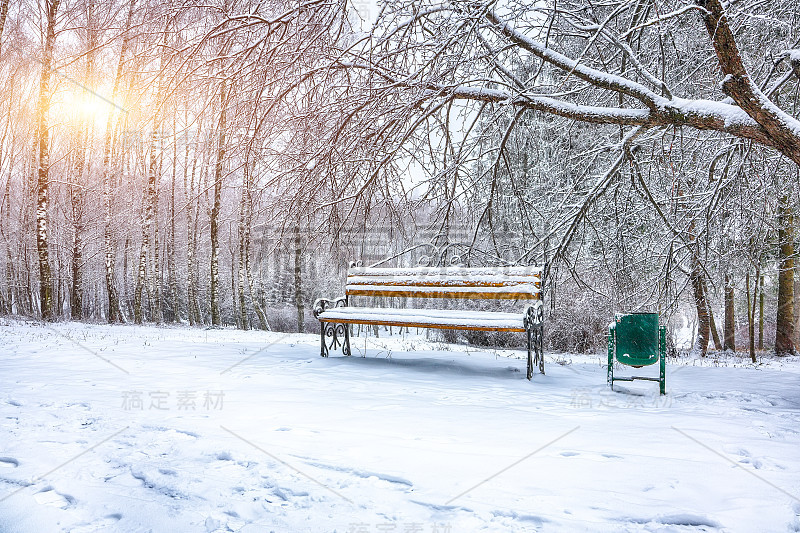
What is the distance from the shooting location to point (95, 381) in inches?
165

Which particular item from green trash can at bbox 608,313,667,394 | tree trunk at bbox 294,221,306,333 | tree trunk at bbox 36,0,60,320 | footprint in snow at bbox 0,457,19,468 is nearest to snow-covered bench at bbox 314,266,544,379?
green trash can at bbox 608,313,667,394

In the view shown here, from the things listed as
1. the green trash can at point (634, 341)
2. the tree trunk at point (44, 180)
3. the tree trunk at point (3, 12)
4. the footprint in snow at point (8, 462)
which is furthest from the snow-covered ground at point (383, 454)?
the tree trunk at point (3, 12)

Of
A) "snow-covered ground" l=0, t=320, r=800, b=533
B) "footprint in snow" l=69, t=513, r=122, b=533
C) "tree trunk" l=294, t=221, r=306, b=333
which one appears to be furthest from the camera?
"tree trunk" l=294, t=221, r=306, b=333

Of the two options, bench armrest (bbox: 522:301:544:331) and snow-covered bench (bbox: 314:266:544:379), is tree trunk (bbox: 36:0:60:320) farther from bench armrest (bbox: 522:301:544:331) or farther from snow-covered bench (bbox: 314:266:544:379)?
bench armrest (bbox: 522:301:544:331)

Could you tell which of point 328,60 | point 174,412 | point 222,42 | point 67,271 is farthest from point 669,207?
point 67,271

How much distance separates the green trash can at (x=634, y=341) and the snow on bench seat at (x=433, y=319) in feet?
2.94

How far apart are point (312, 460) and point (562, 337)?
1103cm

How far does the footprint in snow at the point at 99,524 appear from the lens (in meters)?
1.73

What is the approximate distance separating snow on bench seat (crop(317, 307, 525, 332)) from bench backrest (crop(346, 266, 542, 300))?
0.77 ft

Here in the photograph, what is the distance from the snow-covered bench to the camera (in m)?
4.98

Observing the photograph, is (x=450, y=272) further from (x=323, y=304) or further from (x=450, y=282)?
(x=323, y=304)

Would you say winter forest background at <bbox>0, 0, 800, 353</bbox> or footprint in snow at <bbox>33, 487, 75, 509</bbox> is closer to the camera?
footprint in snow at <bbox>33, 487, 75, 509</bbox>

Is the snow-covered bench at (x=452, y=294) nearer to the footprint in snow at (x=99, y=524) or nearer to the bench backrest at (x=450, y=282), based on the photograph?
the bench backrest at (x=450, y=282)

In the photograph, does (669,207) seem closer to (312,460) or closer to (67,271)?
(312,460)
